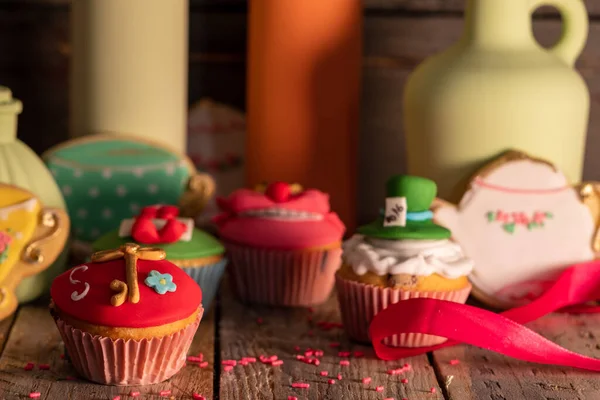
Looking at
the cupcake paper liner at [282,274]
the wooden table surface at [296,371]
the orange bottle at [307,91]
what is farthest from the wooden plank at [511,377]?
the orange bottle at [307,91]

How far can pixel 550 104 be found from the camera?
4.01 ft

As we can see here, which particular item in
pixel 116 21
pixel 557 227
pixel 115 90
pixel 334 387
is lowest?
pixel 334 387

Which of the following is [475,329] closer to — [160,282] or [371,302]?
[371,302]

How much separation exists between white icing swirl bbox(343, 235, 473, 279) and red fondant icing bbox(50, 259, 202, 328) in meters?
0.20

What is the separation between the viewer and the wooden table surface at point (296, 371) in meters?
0.93

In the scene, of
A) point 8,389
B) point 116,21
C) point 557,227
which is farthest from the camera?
point 116,21

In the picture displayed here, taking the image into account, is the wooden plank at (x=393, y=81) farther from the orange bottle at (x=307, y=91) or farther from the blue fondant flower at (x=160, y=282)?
the blue fondant flower at (x=160, y=282)

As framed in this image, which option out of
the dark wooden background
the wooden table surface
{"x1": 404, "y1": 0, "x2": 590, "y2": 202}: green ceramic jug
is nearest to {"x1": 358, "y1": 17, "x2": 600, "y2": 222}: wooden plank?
the dark wooden background

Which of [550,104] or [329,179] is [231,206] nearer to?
[329,179]

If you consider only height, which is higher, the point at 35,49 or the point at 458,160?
the point at 35,49

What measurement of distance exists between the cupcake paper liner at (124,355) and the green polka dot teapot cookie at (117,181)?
43 centimetres

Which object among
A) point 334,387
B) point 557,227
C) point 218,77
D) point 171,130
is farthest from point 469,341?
point 218,77

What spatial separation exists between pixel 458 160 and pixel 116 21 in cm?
55

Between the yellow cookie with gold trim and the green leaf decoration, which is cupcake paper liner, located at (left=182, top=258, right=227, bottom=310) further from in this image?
the green leaf decoration
